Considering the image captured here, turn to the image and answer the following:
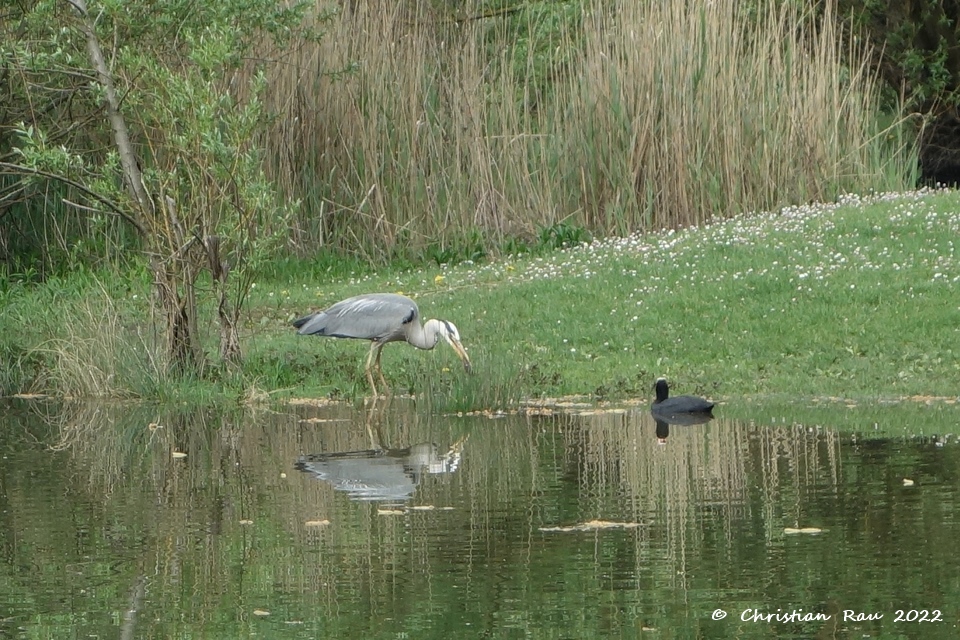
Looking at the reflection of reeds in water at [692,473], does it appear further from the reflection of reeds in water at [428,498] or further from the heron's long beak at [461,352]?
the heron's long beak at [461,352]

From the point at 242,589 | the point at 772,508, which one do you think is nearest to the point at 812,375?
the point at 772,508

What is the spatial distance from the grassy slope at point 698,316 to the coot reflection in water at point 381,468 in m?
1.93

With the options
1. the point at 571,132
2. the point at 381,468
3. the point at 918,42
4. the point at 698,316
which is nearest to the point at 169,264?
the point at 381,468

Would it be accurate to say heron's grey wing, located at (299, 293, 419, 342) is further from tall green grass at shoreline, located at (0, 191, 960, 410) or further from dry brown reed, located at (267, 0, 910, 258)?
dry brown reed, located at (267, 0, 910, 258)

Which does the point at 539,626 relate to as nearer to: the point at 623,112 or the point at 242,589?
the point at 242,589

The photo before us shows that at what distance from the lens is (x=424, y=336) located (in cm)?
1390

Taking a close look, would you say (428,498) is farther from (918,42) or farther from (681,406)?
(918,42)

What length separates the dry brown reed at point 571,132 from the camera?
20406mm

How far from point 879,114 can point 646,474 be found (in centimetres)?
1670

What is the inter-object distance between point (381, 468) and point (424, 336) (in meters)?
3.98

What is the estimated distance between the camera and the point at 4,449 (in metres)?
11.4

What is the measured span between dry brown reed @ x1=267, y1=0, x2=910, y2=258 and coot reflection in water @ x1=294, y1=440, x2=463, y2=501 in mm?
10111

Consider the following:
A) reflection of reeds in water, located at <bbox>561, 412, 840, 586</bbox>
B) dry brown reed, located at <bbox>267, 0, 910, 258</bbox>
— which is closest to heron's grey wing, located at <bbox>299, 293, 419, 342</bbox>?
reflection of reeds in water, located at <bbox>561, 412, 840, 586</bbox>

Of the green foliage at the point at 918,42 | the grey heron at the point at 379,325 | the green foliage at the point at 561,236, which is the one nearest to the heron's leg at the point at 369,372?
the grey heron at the point at 379,325
